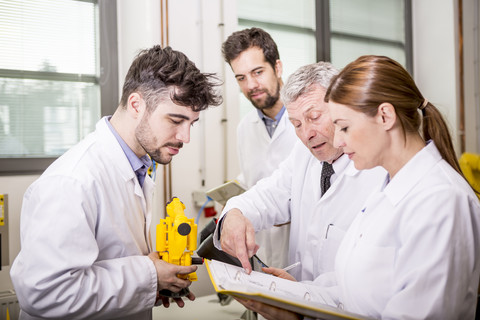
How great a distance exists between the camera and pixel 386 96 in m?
1.02

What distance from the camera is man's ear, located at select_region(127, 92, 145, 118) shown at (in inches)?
52.7

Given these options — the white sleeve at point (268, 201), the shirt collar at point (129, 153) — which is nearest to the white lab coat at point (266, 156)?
the white sleeve at point (268, 201)

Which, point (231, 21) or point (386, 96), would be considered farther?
point (231, 21)

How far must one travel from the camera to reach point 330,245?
1422 mm

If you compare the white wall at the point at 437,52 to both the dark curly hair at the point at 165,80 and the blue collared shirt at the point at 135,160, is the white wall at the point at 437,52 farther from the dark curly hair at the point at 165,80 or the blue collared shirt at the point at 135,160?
the blue collared shirt at the point at 135,160

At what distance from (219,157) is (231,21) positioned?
943 millimetres

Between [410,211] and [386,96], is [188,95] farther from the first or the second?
[410,211]

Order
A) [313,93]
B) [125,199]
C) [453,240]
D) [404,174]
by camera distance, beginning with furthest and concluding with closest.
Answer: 1. [313,93]
2. [125,199]
3. [404,174]
4. [453,240]

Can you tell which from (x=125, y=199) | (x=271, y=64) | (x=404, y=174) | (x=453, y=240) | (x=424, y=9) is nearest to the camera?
(x=453, y=240)

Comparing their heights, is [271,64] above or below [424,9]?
below

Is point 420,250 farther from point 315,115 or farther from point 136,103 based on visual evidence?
point 136,103

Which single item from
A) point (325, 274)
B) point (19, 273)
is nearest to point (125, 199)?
point (19, 273)

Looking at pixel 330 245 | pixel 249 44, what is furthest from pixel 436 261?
pixel 249 44

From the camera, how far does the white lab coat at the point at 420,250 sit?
0.87 m
